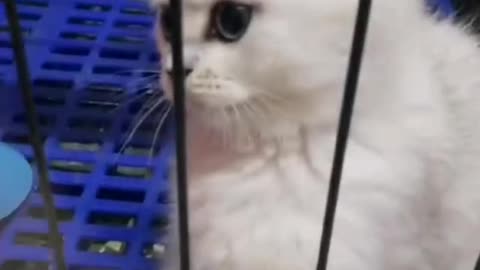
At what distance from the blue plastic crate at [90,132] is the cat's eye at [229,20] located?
0.29 meters

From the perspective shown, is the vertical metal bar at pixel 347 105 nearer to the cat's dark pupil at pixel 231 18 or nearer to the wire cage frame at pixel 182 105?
the wire cage frame at pixel 182 105

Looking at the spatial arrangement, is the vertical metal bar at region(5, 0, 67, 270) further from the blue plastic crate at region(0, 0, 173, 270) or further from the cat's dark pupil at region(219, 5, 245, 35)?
the blue plastic crate at region(0, 0, 173, 270)

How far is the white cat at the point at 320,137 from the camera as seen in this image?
0.65 m

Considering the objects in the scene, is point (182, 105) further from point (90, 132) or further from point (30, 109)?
point (90, 132)

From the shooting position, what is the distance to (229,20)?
0.64 m

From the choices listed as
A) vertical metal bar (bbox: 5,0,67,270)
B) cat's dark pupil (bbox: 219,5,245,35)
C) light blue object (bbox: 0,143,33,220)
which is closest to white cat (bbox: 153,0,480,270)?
cat's dark pupil (bbox: 219,5,245,35)

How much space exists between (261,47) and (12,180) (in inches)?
17.9

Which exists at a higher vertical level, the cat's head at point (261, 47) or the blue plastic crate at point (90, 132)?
the cat's head at point (261, 47)

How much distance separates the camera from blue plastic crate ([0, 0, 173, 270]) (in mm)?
1040

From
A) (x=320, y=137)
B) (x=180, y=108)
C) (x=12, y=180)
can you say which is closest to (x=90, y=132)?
(x=12, y=180)

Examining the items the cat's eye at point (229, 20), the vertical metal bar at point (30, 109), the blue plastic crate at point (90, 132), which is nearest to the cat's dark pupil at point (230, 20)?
the cat's eye at point (229, 20)

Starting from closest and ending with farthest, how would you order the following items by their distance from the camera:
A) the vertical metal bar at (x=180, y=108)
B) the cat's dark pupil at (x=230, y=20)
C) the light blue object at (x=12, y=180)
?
the vertical metal bar at (x=180, y=108)
the cat's dark pupil at (x=230, y=20)
the light blue object at (x=12, y=180)

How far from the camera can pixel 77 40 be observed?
1.25 meters

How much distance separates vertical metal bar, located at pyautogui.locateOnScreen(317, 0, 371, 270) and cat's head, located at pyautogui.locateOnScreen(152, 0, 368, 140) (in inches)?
2.9
